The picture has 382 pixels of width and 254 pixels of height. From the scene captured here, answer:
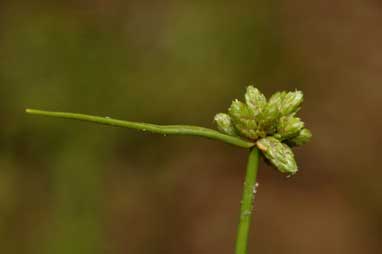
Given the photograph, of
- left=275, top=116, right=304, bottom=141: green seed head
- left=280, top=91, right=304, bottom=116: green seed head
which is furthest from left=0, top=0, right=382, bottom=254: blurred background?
left=275, top=116, right=304, bottom=141: green seed head

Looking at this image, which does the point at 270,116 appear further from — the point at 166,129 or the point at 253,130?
the point at 166,129

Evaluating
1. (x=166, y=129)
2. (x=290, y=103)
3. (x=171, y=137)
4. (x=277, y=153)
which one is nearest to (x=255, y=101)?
(x=290, y=103)

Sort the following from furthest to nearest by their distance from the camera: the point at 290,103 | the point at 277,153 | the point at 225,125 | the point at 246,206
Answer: the point at 290,103
the point at 225,125
the point at 277,153
the point at 246,206

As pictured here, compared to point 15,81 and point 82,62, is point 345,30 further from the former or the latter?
point 15,81

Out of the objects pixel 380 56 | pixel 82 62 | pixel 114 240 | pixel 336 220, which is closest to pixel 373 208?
pixel 336 220

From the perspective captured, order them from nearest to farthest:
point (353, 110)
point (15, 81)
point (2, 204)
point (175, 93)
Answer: point (2, 204), point (15, 81), point (175, 93), point (353, 110)

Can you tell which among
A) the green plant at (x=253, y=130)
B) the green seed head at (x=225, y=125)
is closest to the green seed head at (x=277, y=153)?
the green plant at (x=253, y=130)

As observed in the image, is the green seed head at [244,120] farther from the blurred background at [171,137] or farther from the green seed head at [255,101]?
the blurred background at [171,137]
